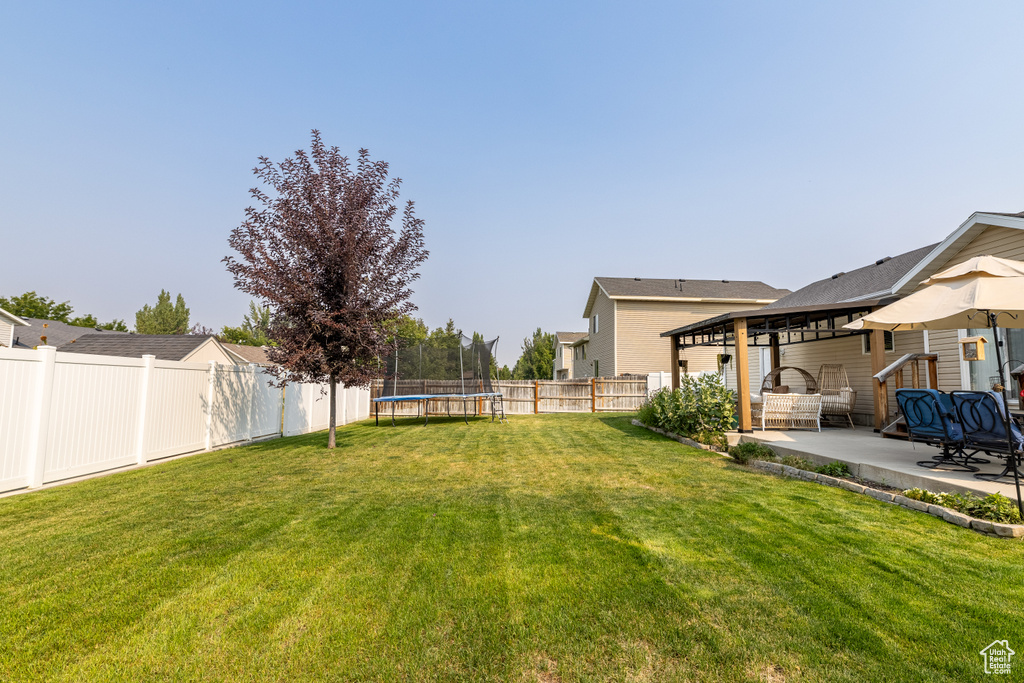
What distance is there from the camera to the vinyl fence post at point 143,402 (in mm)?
6773

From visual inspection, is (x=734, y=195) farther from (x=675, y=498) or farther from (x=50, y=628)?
(x=50, y=628)

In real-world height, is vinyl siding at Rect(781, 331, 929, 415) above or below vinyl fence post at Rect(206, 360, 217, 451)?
above

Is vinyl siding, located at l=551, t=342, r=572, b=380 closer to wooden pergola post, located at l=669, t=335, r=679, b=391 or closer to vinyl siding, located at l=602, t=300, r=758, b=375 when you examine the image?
vinyl siding, located at l=602, t=300, r=758, b=375

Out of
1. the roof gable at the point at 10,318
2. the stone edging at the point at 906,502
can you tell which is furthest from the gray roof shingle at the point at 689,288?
the roof gable at the point at 10,318

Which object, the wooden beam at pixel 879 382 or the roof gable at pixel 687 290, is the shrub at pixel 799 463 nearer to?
the wooden beam at pixel 879 382

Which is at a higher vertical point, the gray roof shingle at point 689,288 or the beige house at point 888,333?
the gray roof shingle at point 689,288

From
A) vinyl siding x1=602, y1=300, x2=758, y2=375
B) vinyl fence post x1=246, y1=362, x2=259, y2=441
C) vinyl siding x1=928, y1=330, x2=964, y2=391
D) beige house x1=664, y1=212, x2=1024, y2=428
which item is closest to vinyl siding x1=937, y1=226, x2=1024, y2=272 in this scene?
beige house x1=664, y1=212, x2=1024, y2=428

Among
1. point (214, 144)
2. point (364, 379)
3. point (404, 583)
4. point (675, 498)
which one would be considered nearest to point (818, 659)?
point (404, 583)

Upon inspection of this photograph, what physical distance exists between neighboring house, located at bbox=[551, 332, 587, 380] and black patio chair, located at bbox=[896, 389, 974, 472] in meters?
31.0

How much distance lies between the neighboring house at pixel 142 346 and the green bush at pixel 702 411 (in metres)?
13.5

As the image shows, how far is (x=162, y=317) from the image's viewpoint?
48.5 m

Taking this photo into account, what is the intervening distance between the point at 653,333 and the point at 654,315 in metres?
0.90

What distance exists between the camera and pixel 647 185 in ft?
52.4

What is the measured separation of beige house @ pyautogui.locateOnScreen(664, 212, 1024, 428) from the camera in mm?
7643
